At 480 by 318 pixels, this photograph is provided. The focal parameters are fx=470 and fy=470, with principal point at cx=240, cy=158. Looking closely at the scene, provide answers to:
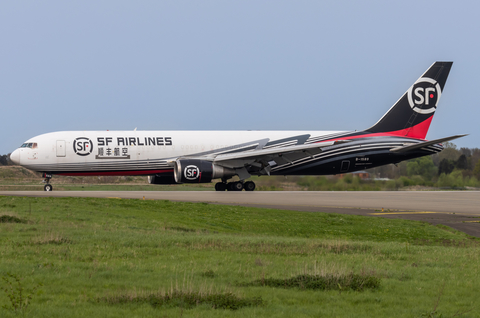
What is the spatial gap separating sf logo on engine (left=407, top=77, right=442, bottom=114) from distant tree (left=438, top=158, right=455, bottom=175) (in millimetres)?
7378

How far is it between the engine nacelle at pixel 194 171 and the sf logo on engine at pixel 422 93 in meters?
15.7

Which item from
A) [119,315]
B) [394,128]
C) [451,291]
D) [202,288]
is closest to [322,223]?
[451,291]

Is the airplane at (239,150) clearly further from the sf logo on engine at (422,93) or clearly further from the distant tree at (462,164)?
the distant tree at (462,164)

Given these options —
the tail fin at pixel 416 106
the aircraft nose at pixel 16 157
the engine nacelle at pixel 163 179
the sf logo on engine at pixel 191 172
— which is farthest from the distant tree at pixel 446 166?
the aircraft nose at pixel 16 157

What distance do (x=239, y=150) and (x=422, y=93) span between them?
14482mm

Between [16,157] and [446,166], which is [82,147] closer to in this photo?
[16,157]

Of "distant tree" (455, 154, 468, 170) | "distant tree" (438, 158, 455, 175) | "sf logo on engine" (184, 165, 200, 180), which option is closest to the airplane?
"sf logo on engine" (184, 165, 200, 180)

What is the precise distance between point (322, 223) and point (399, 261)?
782 centimetres

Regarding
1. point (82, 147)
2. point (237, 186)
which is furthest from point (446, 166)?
point (82, 147)

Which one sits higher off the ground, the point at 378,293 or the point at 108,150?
the point at 108,150

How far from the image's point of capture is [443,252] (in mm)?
10336

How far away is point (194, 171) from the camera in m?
28.4

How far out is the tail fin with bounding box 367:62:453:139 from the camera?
34.4 metres

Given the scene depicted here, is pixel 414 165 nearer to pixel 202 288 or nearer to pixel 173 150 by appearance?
pixel 173 150
